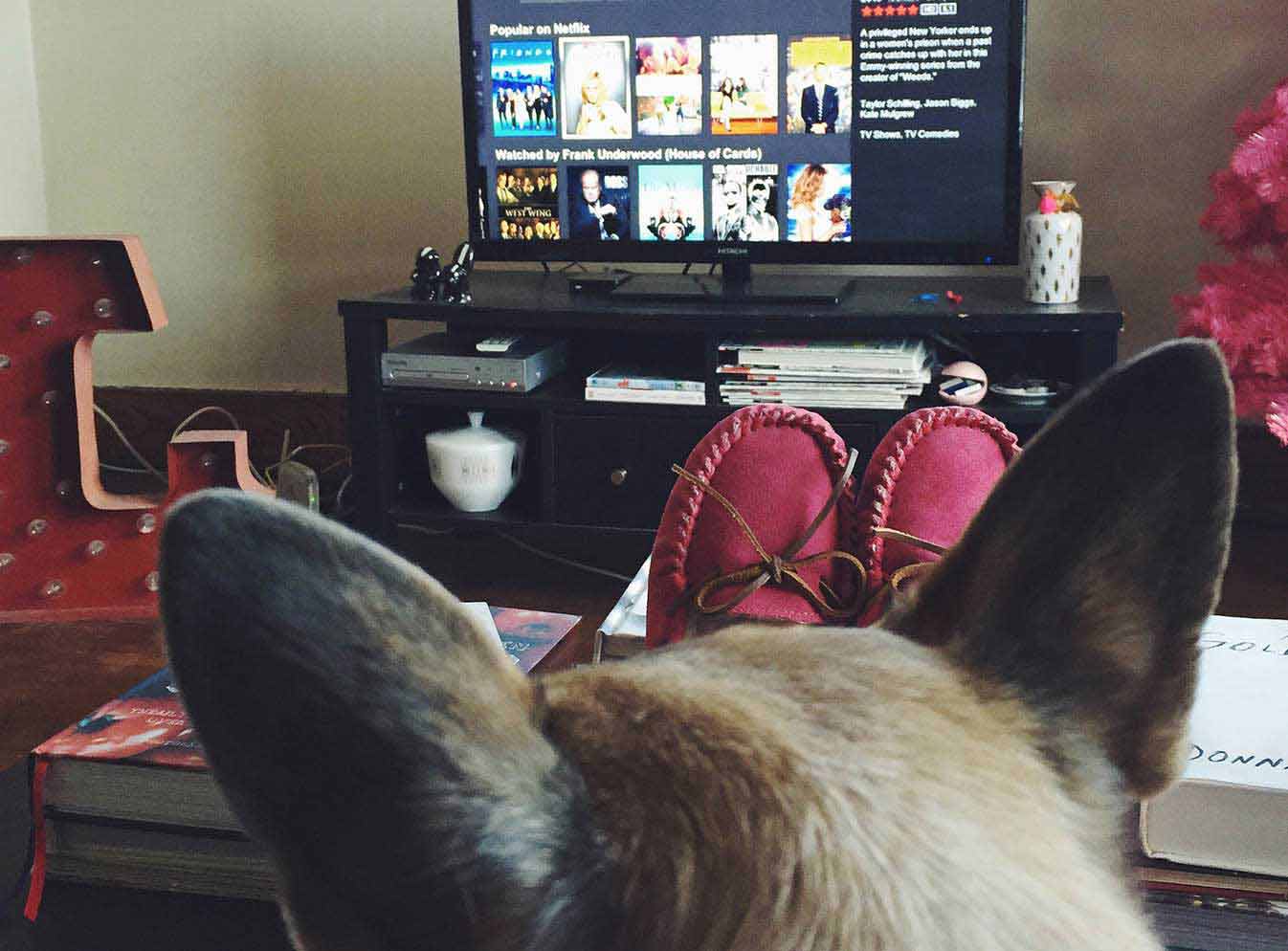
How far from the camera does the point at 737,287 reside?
2555mm

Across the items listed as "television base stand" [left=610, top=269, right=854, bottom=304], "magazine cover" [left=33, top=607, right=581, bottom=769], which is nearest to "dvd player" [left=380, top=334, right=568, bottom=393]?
"television base stand" [left=610, top=269, right=854, bottom=304]

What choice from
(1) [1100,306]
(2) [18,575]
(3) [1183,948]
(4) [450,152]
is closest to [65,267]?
(2) [18,575]

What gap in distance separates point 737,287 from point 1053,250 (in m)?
0.61

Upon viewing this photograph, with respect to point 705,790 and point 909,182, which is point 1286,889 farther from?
point 909,182

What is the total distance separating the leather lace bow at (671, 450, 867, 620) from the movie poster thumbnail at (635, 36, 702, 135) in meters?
1.51

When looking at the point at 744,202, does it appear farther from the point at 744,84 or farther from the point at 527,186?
the point at 527,186

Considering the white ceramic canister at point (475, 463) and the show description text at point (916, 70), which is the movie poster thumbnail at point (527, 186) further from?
the show description text at point (916, 70)

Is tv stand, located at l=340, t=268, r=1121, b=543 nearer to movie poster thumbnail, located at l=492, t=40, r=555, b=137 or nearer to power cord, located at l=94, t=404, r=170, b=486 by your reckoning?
movie poster thumbnail, located at l=492, t=40, r=555, b=137

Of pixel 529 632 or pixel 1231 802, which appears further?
pixel 529 632

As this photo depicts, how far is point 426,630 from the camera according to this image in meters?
0.27

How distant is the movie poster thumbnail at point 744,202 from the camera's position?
8.13ft

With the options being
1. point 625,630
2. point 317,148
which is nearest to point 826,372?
point 625,630

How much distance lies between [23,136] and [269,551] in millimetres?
3429

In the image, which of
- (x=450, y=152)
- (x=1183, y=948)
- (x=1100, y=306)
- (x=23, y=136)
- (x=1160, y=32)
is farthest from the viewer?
(x=23, y=136)
